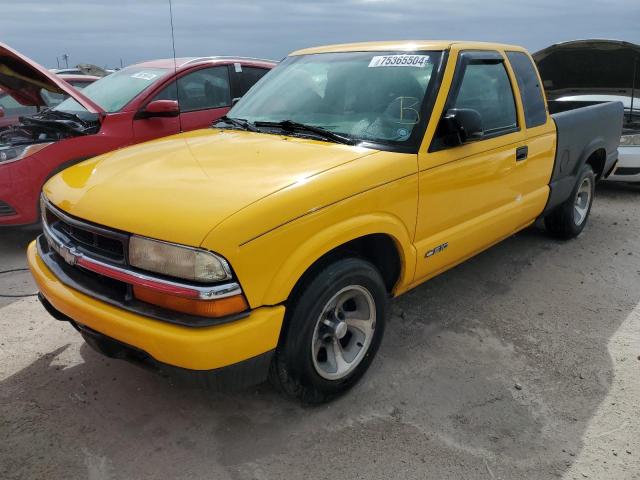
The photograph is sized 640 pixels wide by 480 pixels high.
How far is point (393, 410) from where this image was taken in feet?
9.06

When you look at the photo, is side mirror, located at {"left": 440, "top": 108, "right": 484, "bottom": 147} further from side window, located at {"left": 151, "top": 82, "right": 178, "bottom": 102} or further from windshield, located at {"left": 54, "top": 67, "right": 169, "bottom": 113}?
windshield, located at {"left": 54, "top": 67, "right": 169, "bottom": 113}

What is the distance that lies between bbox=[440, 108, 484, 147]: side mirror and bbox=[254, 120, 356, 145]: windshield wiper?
0.56 m

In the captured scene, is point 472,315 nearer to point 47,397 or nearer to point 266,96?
point 266,96

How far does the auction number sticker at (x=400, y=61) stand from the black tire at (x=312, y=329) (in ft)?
4.31

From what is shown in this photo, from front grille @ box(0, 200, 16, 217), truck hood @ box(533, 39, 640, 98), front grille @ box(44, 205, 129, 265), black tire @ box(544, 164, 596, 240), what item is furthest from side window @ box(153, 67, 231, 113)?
truck hood @ box(533, 39, 640, 98)

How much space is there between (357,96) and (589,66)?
18.3 ft

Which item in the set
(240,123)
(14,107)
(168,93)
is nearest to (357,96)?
(240,123)

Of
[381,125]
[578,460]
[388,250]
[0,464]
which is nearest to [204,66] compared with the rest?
[381,125]

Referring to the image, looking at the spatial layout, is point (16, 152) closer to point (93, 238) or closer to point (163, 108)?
point (163, 108)

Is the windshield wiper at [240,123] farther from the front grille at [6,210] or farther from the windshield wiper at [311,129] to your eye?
the front grille at [6,210]

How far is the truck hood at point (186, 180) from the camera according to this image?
225 centimetres

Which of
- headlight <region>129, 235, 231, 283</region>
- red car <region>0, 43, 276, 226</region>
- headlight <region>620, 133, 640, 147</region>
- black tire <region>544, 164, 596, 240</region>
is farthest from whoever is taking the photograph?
headlight <region>620, 133, 640, 147</region>

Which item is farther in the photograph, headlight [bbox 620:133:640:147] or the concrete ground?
headlight [bbox 620:133:640:147]

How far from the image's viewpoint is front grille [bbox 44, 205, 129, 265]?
2342 mm
